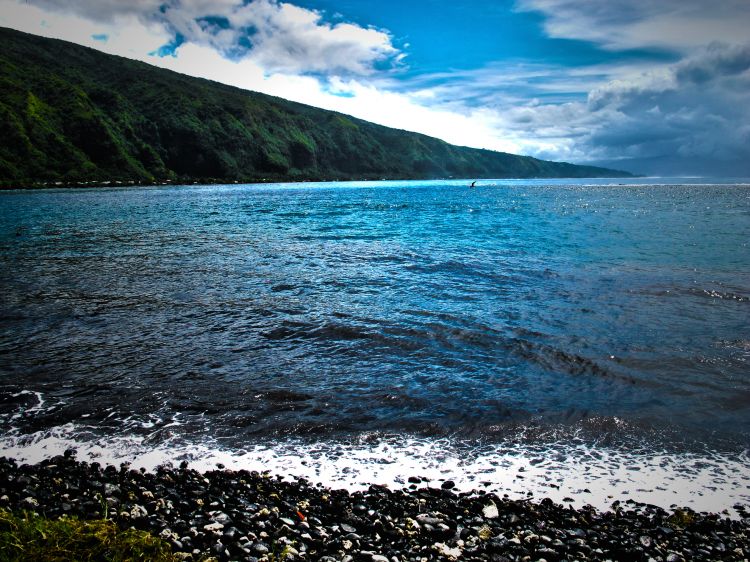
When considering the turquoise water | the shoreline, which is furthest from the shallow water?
the shoreline

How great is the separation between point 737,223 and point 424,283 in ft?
171

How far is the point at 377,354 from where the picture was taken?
1355cm

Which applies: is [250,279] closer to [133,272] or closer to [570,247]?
[133,272]

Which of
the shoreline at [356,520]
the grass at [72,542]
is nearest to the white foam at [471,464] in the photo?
the shoreline at [356,520]

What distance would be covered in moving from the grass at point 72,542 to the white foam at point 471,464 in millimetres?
2331

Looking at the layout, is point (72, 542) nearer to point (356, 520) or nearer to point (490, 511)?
point (356, 520)

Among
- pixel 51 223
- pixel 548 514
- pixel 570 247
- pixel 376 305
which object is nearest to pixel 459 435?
pixel 548 514

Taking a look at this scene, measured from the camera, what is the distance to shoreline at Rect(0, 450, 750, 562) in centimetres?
574

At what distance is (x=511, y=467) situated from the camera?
26.1ft

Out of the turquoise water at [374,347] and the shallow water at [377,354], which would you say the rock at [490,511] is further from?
the turquoise water at [374,347]

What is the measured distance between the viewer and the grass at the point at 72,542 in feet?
16.3

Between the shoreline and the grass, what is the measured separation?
1.16ft

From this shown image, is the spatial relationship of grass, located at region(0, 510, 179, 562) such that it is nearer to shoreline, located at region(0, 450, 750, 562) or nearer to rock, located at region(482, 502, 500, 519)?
shoreline, located at region(0, 450, 750, 562)

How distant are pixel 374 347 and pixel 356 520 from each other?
26.0 feet
